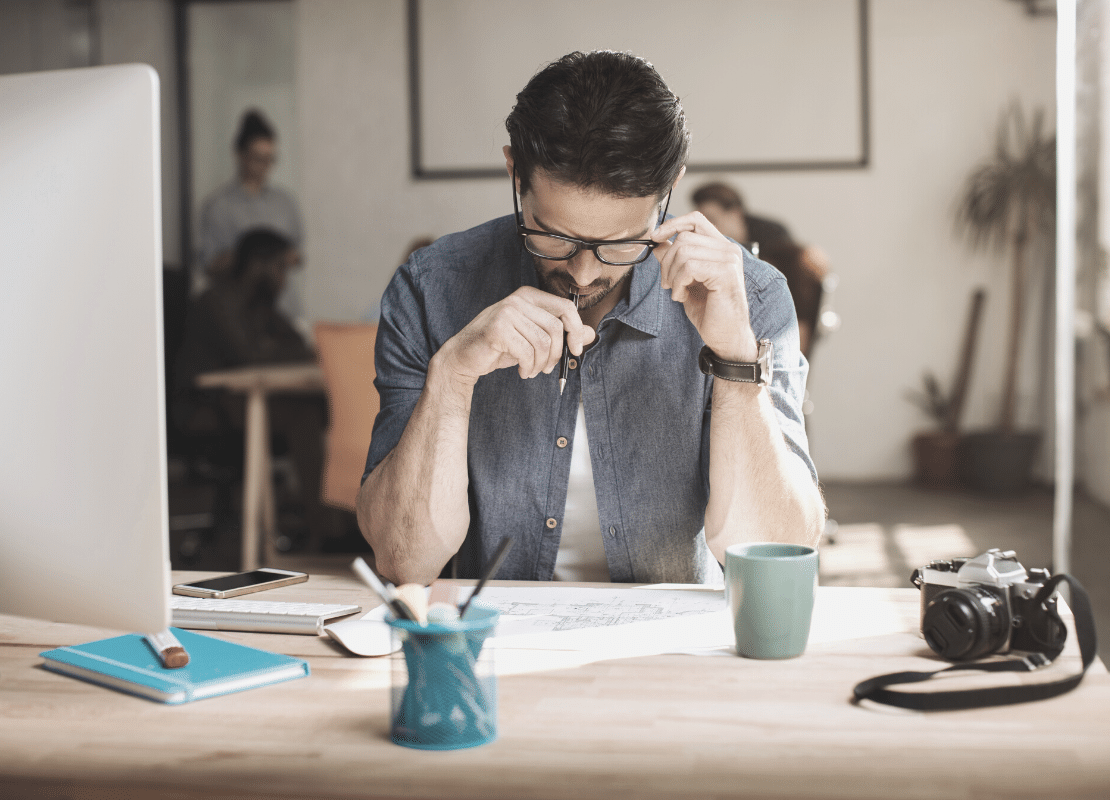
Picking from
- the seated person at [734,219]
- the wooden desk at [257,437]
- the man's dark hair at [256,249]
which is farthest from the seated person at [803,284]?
the man's dark hair at [256,249]

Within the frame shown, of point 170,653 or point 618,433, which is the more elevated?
point 618,433

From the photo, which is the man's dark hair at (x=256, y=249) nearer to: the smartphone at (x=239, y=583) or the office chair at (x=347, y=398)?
the office chair at (x=347, y=398)

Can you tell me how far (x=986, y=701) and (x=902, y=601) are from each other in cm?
31

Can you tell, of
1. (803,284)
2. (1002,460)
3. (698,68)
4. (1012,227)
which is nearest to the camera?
(803,284)

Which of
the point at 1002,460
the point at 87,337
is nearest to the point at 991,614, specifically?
the point at 87,337

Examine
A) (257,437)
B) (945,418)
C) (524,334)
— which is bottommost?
(945,418)

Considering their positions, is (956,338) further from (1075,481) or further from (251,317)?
A: (251,317)

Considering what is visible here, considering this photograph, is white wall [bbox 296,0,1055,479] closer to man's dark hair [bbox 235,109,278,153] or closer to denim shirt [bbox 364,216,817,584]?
man's dark hair [bbox 235,109,278,153]

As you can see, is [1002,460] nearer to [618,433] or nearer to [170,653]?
[618,433]

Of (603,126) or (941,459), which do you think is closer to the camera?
(603,126)

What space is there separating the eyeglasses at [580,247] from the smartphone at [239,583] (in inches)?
18.8

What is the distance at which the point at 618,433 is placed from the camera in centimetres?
137

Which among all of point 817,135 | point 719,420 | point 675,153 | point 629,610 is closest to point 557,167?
point 675,153

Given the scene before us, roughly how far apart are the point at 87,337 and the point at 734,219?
3564 millimetres
